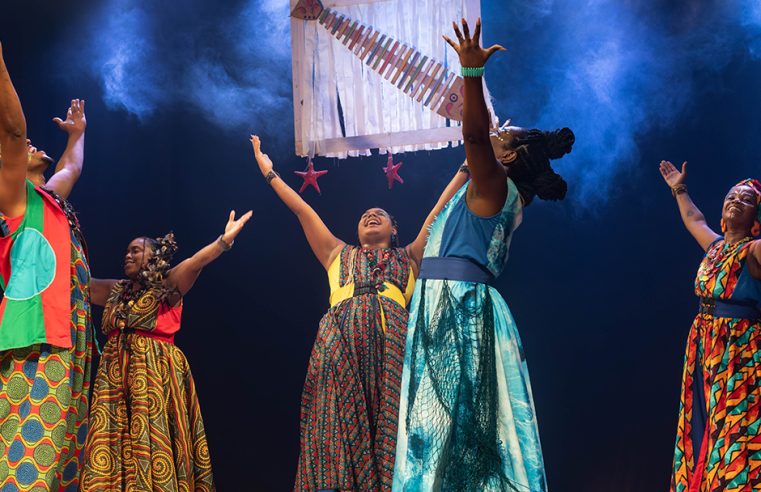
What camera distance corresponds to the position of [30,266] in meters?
3.56

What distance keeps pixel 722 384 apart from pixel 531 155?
149cm

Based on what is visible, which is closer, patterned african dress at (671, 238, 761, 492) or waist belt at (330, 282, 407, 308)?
patterned african dress at (671, 238, 761, 492)

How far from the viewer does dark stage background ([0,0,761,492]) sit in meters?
4.88

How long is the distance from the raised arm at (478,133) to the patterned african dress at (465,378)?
Answer: 0.28ft

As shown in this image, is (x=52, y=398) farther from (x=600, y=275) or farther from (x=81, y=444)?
(x=600, y=275)

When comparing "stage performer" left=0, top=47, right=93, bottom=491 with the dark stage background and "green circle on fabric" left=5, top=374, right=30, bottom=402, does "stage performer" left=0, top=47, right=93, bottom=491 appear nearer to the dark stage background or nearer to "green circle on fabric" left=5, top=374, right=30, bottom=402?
"green circle on fabric" left=5, top=374, right=30, bottom=402

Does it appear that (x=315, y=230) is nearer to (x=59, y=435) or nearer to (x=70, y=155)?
(x=70, y=155)

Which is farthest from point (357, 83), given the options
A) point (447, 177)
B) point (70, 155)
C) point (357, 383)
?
point (357, 383)

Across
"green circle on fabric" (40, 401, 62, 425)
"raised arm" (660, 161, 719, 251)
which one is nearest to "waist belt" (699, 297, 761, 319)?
"raised arm" (660, 161, 719, 251)

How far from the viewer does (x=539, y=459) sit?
3047 mm

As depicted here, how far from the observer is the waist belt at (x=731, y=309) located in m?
4.12

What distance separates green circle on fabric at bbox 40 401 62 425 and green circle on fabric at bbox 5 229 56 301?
42 cm

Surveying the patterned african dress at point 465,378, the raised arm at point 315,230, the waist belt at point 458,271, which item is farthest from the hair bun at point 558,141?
the raised arm at point 315,230

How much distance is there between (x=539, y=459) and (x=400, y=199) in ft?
8.53
